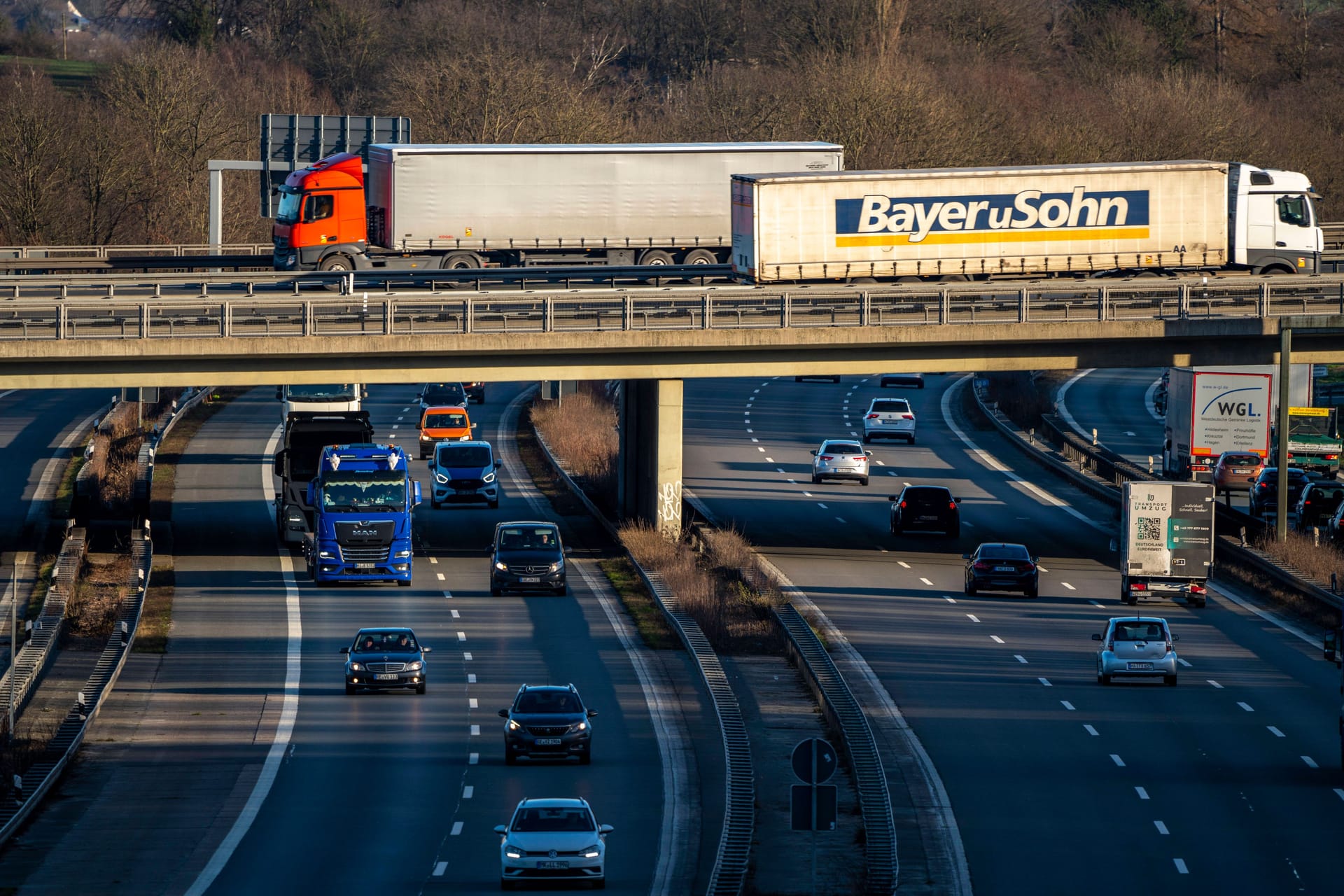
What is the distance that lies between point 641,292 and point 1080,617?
12638mm

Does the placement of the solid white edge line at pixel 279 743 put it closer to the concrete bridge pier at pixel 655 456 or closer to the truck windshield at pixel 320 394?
the concrete bridge pier at pixel 655 456

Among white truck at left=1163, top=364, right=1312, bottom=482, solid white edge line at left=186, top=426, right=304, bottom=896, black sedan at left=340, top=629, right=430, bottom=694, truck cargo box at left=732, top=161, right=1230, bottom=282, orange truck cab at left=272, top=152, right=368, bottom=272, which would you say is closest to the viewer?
solid white edge line at left=186, top=426, right=304, bottom=896

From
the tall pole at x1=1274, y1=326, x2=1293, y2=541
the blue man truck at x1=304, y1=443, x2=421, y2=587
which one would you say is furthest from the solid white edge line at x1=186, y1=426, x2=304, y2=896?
the tall pole at x1=1274, y1=326, x2=1293, y2=541

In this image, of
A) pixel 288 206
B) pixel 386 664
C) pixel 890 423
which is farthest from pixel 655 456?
pixel 890 423

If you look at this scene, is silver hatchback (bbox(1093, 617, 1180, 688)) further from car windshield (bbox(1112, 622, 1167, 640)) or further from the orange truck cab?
the orange truck cab

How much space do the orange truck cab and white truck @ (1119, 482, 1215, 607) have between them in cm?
2404

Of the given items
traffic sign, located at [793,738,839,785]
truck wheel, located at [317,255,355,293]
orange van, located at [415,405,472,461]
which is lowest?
traffic sign, located at [793,738,839,785]

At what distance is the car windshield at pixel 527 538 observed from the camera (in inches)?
1829

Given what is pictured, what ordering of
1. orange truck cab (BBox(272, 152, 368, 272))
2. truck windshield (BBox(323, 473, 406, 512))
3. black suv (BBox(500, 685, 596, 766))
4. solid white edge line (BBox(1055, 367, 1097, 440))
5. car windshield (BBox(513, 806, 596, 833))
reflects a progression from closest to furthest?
car windshield (BBox(513, 806, 596, 833)) → black suv (BBox(500, 685, 596, 766)) → truck windshield (BBox(323, 473, 406, 512)) → orange truck cab (BBox(272, 152, 368, 272)) → solid white edge line (BBox(1055, 367, 1097, 440))

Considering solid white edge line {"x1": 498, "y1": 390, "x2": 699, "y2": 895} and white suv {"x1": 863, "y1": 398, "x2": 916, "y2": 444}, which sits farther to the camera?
white suv {"x1": 863, "y1": 398, "x2": 916, "y2": 444}

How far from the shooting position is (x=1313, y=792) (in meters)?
29.8

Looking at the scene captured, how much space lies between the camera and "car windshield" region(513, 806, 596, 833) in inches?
989

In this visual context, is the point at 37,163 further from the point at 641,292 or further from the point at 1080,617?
the point at 1080,617

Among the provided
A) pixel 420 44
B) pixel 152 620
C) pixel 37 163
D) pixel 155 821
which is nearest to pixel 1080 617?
pixel 152 620
